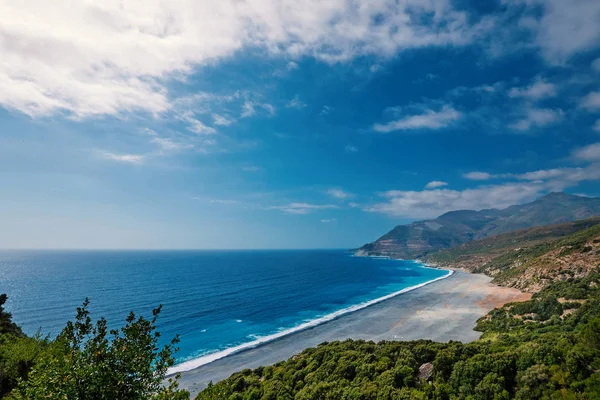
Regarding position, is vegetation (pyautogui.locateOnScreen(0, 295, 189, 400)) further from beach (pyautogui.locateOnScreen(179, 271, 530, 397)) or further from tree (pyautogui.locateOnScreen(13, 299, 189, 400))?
beach (pyautogui.locateOnScreen(179, 271, 530, 397))

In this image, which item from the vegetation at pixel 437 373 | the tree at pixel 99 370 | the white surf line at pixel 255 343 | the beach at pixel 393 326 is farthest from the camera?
the beach at pixel 393 326

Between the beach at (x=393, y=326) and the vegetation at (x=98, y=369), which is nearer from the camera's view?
the vegetation at (x=98, y=369)

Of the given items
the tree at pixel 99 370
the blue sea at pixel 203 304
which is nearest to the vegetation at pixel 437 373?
the tree at pixel 99 370

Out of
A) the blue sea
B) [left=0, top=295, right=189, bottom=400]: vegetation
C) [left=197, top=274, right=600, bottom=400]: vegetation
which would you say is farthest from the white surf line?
[left=0, top=295, right=189, bottom=400]: vegetation

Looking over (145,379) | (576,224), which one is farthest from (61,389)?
(576,224)

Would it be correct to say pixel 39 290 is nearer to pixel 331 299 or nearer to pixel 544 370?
pixel 331 299

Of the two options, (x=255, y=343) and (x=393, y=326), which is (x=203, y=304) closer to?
(x=255, y=343)

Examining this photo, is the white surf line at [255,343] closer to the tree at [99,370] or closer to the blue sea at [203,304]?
the blue sea at [203,304]
